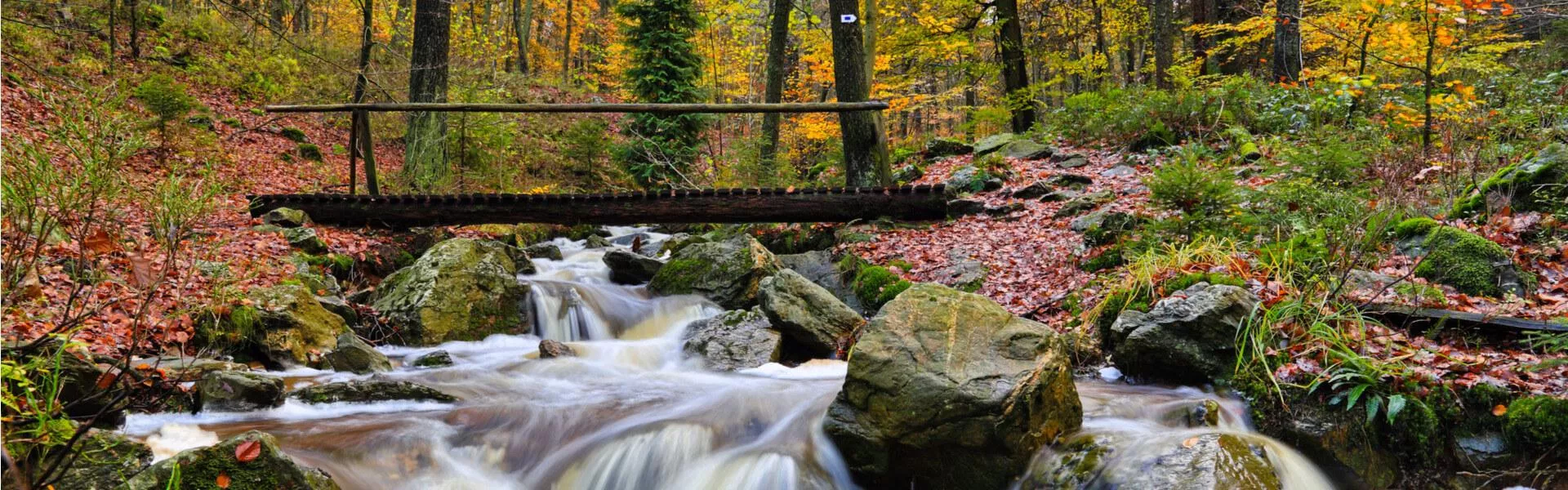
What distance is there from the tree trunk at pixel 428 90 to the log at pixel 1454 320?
10879mm

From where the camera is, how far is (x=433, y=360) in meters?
6.12

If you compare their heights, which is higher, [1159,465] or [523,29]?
[523,29]

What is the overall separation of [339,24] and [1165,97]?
25788 mm

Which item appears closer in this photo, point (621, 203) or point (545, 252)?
point (621, 203)

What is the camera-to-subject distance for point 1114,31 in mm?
20281

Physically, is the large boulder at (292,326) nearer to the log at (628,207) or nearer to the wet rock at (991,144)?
the log at (628,207)

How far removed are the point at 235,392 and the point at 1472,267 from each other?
7324 millimetres

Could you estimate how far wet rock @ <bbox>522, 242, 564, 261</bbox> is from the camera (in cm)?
987

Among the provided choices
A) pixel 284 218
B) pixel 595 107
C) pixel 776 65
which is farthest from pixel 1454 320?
pixel 776 65

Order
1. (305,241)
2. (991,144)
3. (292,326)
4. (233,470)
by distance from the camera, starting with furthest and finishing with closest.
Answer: (991,144), (305,241), (292,326), (233,470)

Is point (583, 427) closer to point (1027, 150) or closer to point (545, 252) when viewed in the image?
point (545, 252)

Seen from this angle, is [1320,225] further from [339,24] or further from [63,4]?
[339,24]


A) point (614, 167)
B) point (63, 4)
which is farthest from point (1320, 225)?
point (63, 4)

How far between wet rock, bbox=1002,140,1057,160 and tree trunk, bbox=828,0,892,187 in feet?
8.75
